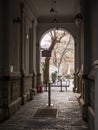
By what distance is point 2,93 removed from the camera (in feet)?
32.6

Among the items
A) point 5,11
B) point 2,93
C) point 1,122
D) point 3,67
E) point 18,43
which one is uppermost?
point 5,11

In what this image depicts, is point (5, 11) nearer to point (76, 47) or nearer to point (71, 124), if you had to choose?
point (71, 124)

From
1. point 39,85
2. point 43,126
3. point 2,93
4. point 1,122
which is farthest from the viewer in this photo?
point 39,85

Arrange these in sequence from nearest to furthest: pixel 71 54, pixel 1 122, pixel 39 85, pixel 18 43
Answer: pixel 1 122
pixel 18 43
pixel 39 85
pixel 71 54

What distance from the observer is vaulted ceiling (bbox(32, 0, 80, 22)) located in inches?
651

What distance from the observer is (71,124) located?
338 inches

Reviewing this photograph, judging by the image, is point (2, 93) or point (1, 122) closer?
point (1, 122)

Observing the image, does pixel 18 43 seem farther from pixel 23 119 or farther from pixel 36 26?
pixel 36 26

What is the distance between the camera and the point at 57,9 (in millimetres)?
18484

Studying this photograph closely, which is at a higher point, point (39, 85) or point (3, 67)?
point (3, 67)

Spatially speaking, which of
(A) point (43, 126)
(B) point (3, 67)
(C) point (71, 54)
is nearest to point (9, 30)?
(B) point (3, 67)

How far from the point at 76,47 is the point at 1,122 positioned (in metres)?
13.1

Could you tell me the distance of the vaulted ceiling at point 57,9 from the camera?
1653 cm

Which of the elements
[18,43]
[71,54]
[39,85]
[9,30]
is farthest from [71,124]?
[71,54]
